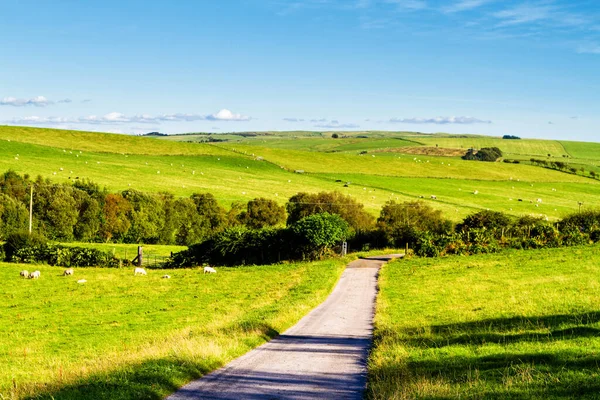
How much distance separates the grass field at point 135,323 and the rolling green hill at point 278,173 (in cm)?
5984

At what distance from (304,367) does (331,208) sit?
238 ft

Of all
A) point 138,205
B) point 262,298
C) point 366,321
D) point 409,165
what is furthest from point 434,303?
point 409,165

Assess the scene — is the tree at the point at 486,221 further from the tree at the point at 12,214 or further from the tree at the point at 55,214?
the tree at the point at 12,214

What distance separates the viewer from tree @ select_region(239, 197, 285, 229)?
9819cm

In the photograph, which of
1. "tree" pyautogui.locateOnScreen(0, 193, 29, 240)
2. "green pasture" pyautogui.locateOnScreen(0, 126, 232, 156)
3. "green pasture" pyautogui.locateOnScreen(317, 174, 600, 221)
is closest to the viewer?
"tree" pyautogui.locateOnScreen(0, 193, 29, 240)

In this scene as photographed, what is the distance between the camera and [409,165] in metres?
167

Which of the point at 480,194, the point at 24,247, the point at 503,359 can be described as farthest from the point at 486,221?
the point at 480,194

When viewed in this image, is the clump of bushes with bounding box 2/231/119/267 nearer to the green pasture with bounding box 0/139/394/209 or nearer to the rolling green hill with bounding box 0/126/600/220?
the green pasture with bounding box 0/139/394/209

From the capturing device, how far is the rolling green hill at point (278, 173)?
4680 inches

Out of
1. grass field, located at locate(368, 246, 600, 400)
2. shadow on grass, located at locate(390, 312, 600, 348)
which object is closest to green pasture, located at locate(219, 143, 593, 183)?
grass field, located at locate(368, 246, 600, 400)

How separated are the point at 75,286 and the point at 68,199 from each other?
5035 cm

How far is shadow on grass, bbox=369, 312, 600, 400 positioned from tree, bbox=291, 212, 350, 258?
35476 mm

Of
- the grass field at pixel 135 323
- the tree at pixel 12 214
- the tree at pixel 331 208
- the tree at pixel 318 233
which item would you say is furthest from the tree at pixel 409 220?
the tree at pixel 12 214

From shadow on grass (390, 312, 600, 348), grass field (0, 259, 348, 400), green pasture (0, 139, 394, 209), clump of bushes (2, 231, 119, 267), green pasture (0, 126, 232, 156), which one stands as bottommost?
clump of bushes (2, 231, 119, 267)
